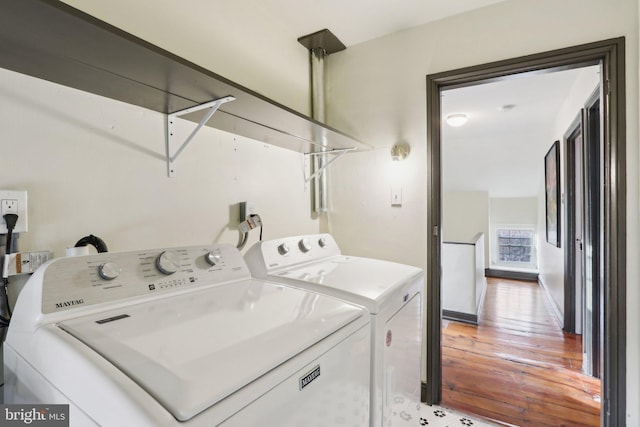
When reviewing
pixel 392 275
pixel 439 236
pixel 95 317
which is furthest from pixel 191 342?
pixel 439 236

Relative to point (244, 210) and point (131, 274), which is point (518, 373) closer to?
point (244, 210)

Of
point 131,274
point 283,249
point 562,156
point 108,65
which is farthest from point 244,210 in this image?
point 562,156

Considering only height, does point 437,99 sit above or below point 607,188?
above

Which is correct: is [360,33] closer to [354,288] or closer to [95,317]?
[354,288]

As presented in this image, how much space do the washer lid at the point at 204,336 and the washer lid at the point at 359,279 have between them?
0.29 feet

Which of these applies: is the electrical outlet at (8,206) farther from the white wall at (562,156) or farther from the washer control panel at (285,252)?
the white wall at (562,156)

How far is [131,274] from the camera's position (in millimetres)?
943

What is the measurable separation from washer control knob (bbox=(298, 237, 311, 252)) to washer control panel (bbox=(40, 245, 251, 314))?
0.43m

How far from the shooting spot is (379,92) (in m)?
2.12

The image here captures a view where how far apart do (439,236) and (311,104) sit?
1232 millimetres

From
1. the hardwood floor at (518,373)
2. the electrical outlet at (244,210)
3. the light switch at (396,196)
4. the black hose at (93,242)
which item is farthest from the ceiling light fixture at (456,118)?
the black hose at (93,242)

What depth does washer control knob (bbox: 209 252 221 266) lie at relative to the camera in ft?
3.83

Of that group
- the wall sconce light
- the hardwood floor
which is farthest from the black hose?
the hardwood floor

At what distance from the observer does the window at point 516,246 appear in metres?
5.95
